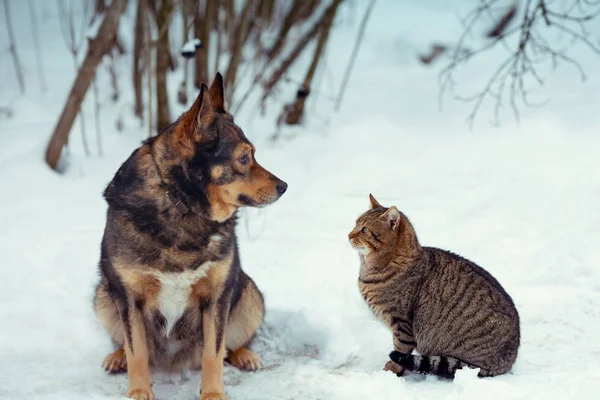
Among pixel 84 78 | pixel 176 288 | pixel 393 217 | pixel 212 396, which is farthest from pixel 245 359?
pixel 84 78

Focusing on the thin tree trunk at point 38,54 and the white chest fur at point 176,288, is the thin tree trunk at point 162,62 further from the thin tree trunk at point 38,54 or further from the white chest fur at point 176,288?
the white chest fur at point 176,288

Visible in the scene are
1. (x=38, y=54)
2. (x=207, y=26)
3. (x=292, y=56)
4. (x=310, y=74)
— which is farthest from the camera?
(x=38, y=54)

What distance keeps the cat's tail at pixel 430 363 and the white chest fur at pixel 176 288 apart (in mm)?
1311

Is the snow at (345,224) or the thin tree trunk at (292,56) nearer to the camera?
the snow at (345,224)

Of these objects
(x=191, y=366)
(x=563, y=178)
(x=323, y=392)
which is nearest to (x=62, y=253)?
(x=191, y=366)

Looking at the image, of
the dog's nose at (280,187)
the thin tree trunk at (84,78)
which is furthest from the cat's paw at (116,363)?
the thin tree trunk at (84,78)

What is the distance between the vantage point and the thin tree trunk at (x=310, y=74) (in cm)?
876

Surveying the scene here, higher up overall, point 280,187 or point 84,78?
point 280,187

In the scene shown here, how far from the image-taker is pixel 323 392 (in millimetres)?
4207

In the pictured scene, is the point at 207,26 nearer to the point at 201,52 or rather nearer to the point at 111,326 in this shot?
the point at 201,52

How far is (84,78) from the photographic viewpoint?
7.32 meters

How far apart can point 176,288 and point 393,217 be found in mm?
Answer: 1498

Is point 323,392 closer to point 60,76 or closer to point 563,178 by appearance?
point 563,178

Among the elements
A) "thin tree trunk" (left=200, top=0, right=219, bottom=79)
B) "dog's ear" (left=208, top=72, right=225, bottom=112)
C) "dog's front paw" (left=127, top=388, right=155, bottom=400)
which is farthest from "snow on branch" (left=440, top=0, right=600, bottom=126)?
"dog's front paw" (left=127, top=388, right=155, bottom=400)
